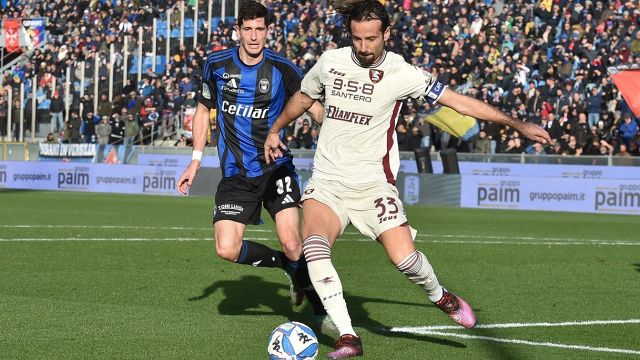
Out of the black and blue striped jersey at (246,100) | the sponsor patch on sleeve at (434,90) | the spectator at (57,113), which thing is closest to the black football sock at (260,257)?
the black and blue striped jersey at (246,100)

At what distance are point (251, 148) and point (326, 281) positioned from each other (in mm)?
2177

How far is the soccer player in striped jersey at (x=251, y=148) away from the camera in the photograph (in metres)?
9.05

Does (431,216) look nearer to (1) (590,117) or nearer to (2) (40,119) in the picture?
(1) (590,117)

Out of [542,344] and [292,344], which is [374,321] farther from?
[292,344]

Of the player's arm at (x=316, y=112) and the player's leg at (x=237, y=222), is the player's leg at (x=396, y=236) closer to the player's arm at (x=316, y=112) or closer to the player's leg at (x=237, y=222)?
the player's arm at (x=316, y=112)

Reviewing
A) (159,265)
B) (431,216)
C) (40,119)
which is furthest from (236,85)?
(40,119)

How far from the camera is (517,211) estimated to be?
89.4 ft

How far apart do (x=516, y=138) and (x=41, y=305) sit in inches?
846

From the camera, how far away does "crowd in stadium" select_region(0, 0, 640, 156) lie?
28953 millimetres

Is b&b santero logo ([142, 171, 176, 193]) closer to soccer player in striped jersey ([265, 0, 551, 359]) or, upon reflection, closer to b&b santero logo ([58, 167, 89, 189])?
b&b santero logo ([58, 167, 89, 189])

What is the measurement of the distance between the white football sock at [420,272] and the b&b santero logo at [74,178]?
1138 inches


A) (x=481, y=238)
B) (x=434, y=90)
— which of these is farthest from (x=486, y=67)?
(x=434, y=90)

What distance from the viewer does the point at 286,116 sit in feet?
25.8

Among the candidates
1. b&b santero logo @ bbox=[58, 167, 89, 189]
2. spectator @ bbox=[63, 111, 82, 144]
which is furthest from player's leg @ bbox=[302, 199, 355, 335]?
spectator @ bbox=[63, 111, 82, 144]
